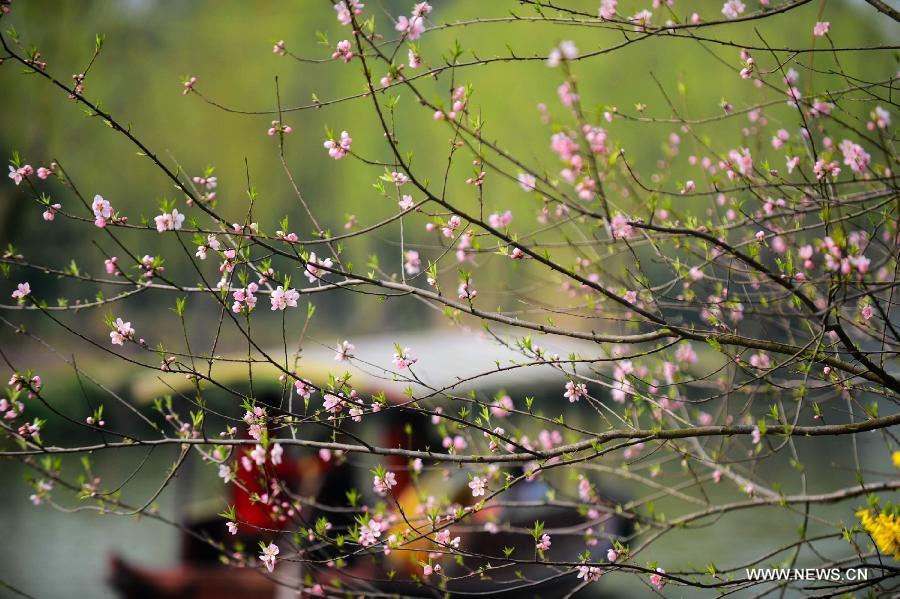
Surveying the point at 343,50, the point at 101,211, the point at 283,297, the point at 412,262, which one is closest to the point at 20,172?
the point at 101,211

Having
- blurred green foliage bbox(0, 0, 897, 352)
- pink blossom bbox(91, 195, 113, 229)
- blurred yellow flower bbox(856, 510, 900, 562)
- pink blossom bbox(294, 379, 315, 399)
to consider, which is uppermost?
blurred green foliage bbox(0, 0, 897, 352)

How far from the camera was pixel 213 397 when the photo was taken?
24.3 m

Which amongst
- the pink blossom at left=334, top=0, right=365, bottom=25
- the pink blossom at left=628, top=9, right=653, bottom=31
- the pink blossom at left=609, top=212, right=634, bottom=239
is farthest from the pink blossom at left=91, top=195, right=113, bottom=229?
the pink blossom at left=628, top=9, right=653, bottom=31

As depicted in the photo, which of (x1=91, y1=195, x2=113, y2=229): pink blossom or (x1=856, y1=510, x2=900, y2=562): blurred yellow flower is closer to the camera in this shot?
(x1=91, y1=195, x2=113, y2=229): pink blossom

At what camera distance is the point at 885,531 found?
3.76 m

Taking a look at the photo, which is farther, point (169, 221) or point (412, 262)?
point (412, 262)

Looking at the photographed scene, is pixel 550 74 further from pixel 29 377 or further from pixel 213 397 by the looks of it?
pixel 29 377

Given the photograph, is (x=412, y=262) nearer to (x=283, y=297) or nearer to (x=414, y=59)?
(x=283, y=297)

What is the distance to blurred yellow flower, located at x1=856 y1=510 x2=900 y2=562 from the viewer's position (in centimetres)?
373

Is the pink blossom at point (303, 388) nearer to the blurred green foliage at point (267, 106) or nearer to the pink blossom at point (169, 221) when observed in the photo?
the pink blossom at point (169, 221)

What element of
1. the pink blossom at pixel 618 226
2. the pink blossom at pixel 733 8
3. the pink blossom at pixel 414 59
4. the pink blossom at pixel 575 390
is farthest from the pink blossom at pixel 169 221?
the pink blossom at pixel 733 8

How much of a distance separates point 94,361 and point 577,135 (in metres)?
34.3

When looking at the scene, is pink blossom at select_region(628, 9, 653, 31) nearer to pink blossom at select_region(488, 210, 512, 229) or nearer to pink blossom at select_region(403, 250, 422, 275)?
pink blossom at select_region(488, 210, 512, 229)

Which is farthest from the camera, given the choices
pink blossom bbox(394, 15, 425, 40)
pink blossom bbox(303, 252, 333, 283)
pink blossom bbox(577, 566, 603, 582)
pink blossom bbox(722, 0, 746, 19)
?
pink blossom bbox(722, 0, 746, 19)
